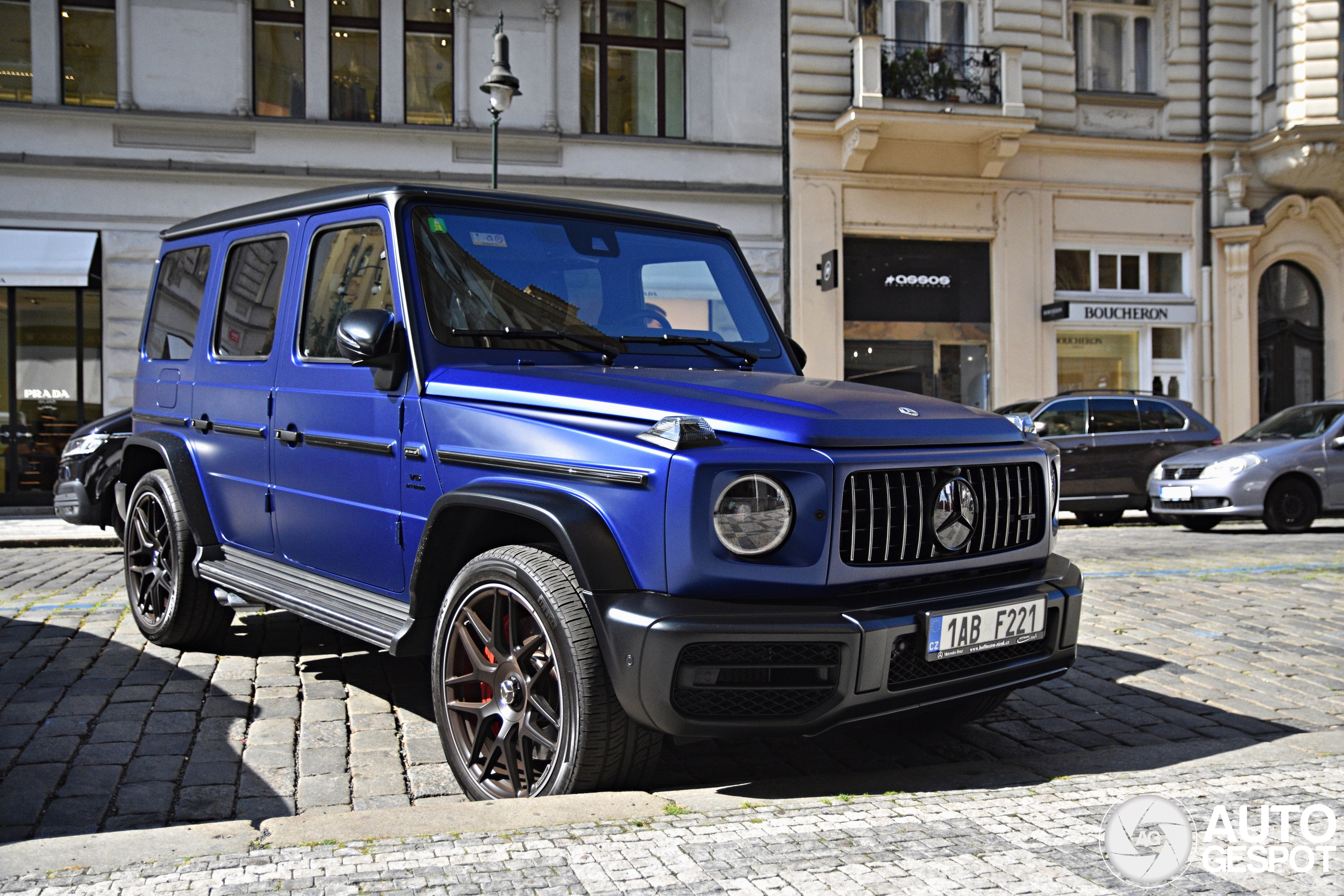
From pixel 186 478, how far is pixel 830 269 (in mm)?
13283

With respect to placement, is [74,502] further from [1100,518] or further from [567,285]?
[1100,518]

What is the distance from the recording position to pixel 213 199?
16375mm

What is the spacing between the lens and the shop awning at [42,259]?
15.5 m

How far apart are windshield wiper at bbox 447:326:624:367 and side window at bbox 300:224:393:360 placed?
341mm

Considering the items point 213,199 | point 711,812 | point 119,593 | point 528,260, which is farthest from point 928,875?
point 213,199

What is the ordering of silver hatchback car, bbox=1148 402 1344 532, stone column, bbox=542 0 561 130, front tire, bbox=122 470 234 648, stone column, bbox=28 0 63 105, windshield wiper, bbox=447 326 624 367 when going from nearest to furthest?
windshield wiper, bbox=447 326 624 367 < front tire, bbox=122 470 234 648 < silver hatchback car, bbox=1148 402 1344 532 < stone column, bbox=28 0 63 105 < stone column, bbox=542 0 561 130

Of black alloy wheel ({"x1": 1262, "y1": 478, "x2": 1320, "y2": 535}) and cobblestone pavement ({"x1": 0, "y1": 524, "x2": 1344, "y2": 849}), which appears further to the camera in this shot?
black alloy wheel ({"x1": 1262, "y1": 478, "x2": 1320, "y2": 535})

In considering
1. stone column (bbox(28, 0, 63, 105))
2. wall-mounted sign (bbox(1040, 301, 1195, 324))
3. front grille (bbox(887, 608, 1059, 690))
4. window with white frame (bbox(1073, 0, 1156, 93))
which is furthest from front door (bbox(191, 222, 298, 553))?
window with white frame (bbox(1073, 0, 1156, 93))

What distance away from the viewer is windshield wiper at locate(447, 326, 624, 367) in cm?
406

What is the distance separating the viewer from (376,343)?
154 inches

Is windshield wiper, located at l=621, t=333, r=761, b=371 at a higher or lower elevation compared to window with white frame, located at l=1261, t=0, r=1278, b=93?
lower

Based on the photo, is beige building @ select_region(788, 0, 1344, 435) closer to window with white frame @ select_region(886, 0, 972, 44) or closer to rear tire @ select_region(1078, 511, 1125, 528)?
window with white frame @ select_region(886, 0, 972, 44)

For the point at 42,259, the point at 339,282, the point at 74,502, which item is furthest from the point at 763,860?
the point at 42,259

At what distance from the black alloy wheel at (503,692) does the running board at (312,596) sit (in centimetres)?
36
